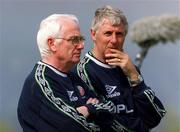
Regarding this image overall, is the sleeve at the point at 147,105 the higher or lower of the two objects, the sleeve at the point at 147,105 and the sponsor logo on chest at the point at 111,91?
the lower

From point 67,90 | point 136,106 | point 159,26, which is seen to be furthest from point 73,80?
point 159,26

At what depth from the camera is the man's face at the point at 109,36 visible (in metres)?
4.93

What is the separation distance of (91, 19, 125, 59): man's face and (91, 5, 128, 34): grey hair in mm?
26

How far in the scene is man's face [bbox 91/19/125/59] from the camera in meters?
4.93

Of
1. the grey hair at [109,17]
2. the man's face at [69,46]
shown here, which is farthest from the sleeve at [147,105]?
the man's face at [69,46]

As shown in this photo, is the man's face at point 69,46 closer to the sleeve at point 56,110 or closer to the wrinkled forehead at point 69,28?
the wrinkled forehead at point 69,28

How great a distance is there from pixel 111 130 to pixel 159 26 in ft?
2.94

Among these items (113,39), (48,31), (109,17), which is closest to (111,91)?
(113,39)

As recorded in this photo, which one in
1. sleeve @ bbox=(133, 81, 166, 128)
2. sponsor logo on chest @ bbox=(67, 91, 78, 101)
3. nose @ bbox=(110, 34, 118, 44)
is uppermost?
nose @ bbox=(110, 34, 118, 44)

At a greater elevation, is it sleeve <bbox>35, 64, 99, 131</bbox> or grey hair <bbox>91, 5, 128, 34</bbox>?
grey hair <bbox>91, 5, 128, 34</bbox>

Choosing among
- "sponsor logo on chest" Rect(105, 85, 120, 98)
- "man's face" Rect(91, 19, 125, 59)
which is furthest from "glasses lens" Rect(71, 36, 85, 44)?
"sponsor logo on chest" Rect(105, 85, 120, 98)

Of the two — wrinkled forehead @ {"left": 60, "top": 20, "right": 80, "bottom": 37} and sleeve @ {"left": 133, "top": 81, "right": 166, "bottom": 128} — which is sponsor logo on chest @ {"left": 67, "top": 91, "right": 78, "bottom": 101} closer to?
wrinkled forehead @ {"left": 60, "top": 20, "right": 80, "bottom": 37}

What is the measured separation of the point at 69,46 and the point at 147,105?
74 centimetres

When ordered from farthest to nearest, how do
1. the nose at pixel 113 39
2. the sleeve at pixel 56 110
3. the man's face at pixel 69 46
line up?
1. the nose at pixel 113 39
2. the man's face at pixel 69 46
3. the sleeve at pixel 56 110
